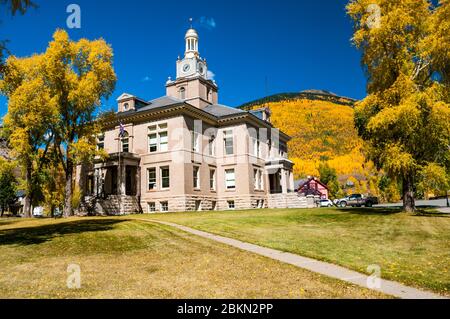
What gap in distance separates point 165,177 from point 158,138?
A: 12.3 feet

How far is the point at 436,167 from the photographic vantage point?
2064cm

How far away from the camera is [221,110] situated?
40312mm

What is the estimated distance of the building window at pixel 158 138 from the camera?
34.9 m

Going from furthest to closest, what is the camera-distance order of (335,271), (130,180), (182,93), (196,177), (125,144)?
(182,93) < (125,144) < (130,180) < (196,177) < (335,271)

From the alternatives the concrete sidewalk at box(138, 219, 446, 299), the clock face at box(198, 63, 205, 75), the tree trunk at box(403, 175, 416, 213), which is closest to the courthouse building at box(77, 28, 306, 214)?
the clock face at box(198, 63, 205, 75)

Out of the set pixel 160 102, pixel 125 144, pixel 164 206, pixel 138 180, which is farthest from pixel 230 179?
pixel 125 144

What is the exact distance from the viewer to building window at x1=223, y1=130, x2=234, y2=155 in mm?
38562

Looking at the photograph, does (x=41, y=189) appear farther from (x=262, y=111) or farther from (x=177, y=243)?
(x=177, y=243)

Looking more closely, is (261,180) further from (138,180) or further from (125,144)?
(125,144)

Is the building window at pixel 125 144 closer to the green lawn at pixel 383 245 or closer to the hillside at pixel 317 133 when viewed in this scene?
the green lawn at pixel 383 245

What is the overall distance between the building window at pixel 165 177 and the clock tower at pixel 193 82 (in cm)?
960

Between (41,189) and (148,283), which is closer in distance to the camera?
(148,283)
